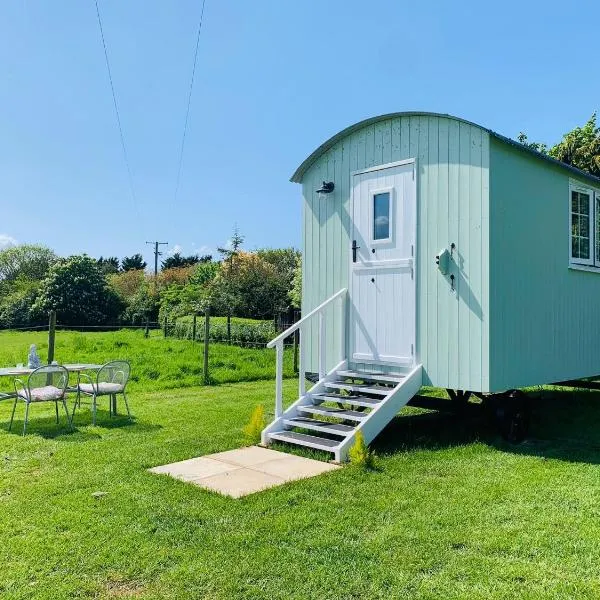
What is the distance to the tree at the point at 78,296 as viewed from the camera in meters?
30.3

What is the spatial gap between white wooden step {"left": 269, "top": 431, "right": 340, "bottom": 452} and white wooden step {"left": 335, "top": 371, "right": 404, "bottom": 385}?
39.7 inches

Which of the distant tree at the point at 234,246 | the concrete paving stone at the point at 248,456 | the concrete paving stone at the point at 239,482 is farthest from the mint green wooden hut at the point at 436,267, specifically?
the distant tree at the point at 234,246

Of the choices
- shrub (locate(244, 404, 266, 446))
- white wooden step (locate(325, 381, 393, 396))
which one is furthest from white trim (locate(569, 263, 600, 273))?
shrub (locate(244, 404, 266, 446))

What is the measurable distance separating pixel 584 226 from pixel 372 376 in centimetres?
348

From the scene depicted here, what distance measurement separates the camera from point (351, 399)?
19.5ft

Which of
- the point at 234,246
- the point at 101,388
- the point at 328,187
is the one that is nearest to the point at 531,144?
the point at 234,246

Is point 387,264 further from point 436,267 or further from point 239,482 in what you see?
point 239,482

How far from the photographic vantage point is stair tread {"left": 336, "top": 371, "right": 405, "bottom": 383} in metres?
5.99

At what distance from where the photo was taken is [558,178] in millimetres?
6504

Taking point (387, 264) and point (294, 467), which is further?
point (387, 264)

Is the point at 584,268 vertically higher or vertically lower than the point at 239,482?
higher

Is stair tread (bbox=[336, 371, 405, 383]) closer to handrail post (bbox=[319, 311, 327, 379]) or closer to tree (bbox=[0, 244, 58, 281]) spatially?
handrail post (bbox=[319, 311, 327, 379])

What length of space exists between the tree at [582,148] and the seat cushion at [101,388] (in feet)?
53.1

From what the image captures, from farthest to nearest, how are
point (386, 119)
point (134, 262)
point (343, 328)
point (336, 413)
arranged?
point (134, 262) → point (343, 328) → point (386, 119) → point (336, 413)
